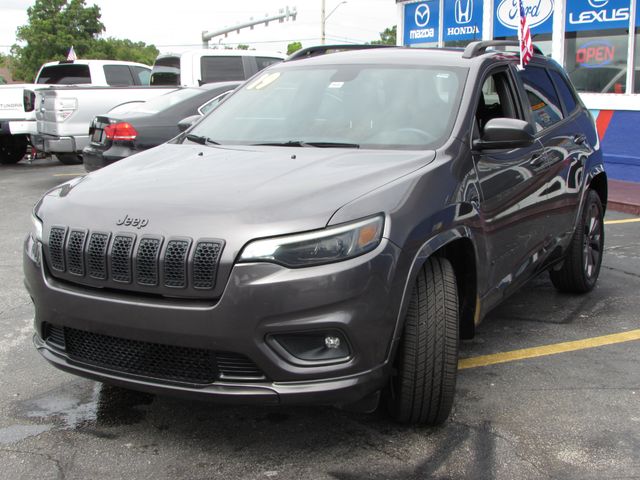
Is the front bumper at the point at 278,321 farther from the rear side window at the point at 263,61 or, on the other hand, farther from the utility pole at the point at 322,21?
the utility pole at the point at 322,21

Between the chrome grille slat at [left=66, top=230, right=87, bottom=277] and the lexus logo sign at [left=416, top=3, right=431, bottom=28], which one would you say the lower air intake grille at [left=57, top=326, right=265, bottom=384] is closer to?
the chrome grille slat at [left=66, top=230, right=87, bottom=277]

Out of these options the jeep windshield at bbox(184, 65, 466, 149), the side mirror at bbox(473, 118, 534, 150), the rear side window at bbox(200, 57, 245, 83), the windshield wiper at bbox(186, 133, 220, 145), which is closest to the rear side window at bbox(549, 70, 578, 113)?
the jeep windshield at bbox(184, 65, 466, 149)

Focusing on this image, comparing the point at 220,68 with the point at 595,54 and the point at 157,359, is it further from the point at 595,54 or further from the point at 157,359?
the point at 157,359

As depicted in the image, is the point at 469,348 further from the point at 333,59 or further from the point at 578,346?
the point at 333,59

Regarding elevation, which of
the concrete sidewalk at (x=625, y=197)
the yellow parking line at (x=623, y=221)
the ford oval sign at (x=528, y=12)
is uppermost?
the ford oval sign at (x=528, y=12)

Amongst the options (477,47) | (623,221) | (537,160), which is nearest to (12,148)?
(623,221)

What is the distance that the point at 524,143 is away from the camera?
3996mm

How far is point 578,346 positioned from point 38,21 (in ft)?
167

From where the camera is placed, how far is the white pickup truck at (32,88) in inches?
530

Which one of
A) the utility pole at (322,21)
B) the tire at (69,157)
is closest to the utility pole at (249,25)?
the utility pole at (322,21)

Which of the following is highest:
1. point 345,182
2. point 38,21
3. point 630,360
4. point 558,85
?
point 38,21

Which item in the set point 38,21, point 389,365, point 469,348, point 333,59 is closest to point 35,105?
point 333,59

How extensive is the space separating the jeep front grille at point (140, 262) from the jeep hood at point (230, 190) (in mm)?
46

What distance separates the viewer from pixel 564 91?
223 inches
